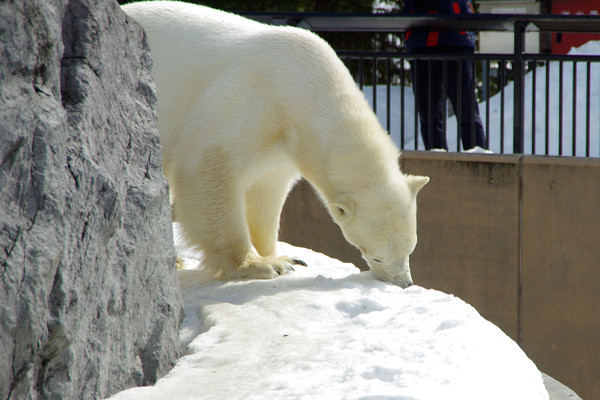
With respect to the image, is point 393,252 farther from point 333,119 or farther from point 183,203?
point 183,203

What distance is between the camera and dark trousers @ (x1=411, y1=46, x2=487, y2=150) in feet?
26.5

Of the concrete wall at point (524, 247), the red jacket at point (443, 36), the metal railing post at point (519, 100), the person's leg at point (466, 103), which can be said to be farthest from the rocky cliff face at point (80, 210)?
the red jacket at point (443, 36)

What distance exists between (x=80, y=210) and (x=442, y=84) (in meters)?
6.39

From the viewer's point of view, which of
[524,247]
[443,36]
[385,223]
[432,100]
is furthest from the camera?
[432,100]

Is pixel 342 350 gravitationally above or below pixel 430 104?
below

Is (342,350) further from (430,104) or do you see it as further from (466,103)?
(466,103)

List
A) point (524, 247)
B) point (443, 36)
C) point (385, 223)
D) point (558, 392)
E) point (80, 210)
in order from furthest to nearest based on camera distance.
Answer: point (443, 36) < point (524, 247) < point (385, 223) < point (558, 392) < point (80, 210)

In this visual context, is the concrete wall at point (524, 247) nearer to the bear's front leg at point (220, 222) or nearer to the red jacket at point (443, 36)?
the red jacket at point (443, 36)

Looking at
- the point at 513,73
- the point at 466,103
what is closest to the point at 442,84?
the point at 466,103

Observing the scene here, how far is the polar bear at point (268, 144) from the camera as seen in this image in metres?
4.22

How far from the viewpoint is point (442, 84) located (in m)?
8.34

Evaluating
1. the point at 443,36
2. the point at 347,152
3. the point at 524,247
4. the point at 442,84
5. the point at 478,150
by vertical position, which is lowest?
the point at 524,247

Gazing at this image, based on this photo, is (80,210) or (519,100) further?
(519,100)

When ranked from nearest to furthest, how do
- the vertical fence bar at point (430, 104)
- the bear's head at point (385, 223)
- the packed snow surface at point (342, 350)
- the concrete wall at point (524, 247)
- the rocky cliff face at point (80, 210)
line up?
1. the rocky cliff face at point (80, 210)
2. the packed snow surface at point (342, 350)
3. the bear's head at point (385, 223)
4. the concrete wall at point (524, 247)
5. the vertical fence bar at point (430, 104)
